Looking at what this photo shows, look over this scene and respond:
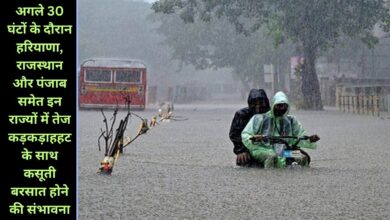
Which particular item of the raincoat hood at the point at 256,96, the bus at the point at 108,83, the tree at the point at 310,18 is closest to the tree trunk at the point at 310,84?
the tree at the point at 310,18

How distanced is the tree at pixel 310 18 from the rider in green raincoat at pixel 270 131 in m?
24.5

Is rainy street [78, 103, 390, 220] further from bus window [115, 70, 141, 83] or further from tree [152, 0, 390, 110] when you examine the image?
bus window [115, 70, 141, 83]

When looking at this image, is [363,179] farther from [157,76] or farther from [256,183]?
[157,76]

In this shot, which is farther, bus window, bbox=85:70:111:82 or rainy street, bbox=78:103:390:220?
bus window, bbox=85:70:111:82

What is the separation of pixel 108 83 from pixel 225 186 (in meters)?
27.1

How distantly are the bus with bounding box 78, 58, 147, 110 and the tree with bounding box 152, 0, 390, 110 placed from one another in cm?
321

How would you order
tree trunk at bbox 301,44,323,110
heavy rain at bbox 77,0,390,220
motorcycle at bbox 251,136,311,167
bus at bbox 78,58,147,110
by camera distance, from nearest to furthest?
heavy rain at bbox 77,0,390,220 < motorcycle at bbox 251,136,311,167 < bus at bbox 78,58,147,110 < tree trunk at bbox 301,44,323,110

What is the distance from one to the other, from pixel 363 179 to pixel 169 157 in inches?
151

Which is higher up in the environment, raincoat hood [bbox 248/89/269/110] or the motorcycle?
raincoat hood [bbox 248/89/269/110]

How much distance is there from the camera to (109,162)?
9859mm

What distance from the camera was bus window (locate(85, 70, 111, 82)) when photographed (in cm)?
3566

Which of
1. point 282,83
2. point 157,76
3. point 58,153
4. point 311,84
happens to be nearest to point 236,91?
point 157,76

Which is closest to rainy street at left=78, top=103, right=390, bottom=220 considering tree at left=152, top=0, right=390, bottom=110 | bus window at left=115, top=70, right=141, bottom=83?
tree at left=152, top=0, right=390, bottom=110

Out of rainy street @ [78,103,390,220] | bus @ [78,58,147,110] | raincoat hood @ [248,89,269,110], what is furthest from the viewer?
bus @ [78,58,147,110]
